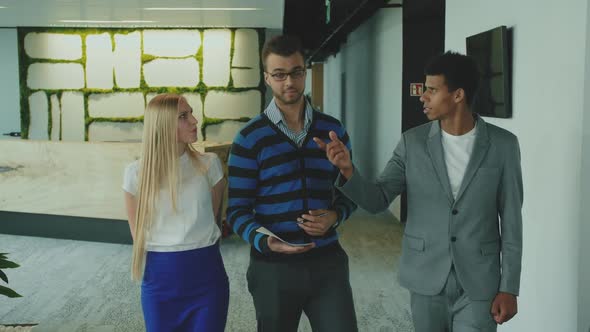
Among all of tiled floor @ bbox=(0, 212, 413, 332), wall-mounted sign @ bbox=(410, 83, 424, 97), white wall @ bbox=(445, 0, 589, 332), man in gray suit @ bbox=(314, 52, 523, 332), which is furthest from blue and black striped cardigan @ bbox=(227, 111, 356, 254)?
wall-mounted sign @ bbox=(410, 83, 424, 97)

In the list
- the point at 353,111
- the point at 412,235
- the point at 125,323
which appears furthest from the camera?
the point at 353,111

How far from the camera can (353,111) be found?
13.5 metres

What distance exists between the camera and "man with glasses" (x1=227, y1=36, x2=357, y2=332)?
221cm

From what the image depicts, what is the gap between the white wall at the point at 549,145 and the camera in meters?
2.62

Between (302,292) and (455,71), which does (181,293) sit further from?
(455,71)

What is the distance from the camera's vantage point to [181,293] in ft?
8.02

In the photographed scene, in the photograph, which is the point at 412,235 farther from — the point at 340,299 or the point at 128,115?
the point at 128,115

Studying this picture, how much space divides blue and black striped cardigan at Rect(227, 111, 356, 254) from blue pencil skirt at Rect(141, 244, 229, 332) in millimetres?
335

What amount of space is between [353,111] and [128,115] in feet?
15.8

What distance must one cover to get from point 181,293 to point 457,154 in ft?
3.94

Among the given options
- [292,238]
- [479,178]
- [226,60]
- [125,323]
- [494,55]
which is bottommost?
[125,323]

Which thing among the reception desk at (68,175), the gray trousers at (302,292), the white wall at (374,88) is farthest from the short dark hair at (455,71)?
the white wall at (374,88)

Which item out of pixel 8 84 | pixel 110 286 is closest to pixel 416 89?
pixel 110 286

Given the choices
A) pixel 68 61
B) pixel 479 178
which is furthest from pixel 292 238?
pixel 68 61
